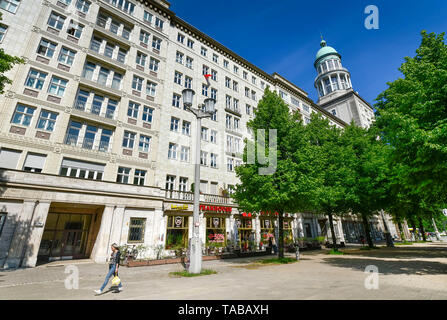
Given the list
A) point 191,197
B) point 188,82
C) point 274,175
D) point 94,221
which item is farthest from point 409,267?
point 188,82

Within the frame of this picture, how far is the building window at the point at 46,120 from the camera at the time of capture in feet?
57.9

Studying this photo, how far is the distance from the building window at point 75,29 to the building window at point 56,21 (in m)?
0.67

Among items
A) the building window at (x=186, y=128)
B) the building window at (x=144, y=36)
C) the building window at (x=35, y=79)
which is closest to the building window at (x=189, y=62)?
the building window at (x=144, y=36)

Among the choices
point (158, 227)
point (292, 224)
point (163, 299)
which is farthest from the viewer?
point (292, 224)

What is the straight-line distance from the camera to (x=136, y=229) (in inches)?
764

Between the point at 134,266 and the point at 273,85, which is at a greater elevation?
the point at 273,85

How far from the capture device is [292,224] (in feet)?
107

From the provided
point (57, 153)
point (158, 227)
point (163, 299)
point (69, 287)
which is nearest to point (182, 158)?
point (158, 227)

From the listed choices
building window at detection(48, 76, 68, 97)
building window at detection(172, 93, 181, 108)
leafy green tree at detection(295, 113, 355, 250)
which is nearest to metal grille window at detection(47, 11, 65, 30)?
building window at detection(48, 76, 68, 97)

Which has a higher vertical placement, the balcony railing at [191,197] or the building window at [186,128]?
the building window at [186,128]

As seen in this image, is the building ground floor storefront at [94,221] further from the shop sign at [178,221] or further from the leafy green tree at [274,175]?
the leafy green tree at [274,175]

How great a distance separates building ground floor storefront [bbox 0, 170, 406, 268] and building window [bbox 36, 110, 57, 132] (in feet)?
14.2

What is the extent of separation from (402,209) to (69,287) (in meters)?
33.2

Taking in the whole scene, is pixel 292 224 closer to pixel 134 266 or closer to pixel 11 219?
pixel 134 266
